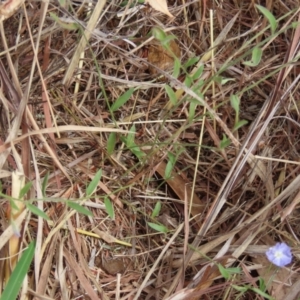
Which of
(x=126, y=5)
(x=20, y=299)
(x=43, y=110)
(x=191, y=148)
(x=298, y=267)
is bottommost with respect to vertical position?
(x=298, y=267)

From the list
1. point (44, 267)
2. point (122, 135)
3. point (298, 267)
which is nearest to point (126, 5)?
point (122, 135)

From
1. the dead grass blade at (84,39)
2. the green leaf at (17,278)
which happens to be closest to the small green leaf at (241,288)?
the green leaf at (17,278)

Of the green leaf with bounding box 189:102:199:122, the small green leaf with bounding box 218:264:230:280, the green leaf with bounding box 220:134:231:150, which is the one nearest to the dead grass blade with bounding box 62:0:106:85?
the green leaf with bounding box 189:102:199:122

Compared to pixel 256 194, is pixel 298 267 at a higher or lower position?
lower

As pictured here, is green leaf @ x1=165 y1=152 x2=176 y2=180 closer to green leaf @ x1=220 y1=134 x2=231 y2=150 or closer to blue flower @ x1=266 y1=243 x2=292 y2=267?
green leaf @ x1=220 y1=134 x2=231 y2=150

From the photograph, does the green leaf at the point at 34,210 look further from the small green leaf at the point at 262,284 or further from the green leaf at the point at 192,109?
the small green leaf at the point at 262,284

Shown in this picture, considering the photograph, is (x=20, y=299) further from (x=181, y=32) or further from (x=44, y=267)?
(x=181, y=32)

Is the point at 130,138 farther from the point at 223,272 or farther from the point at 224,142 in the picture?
the point at 223,272
